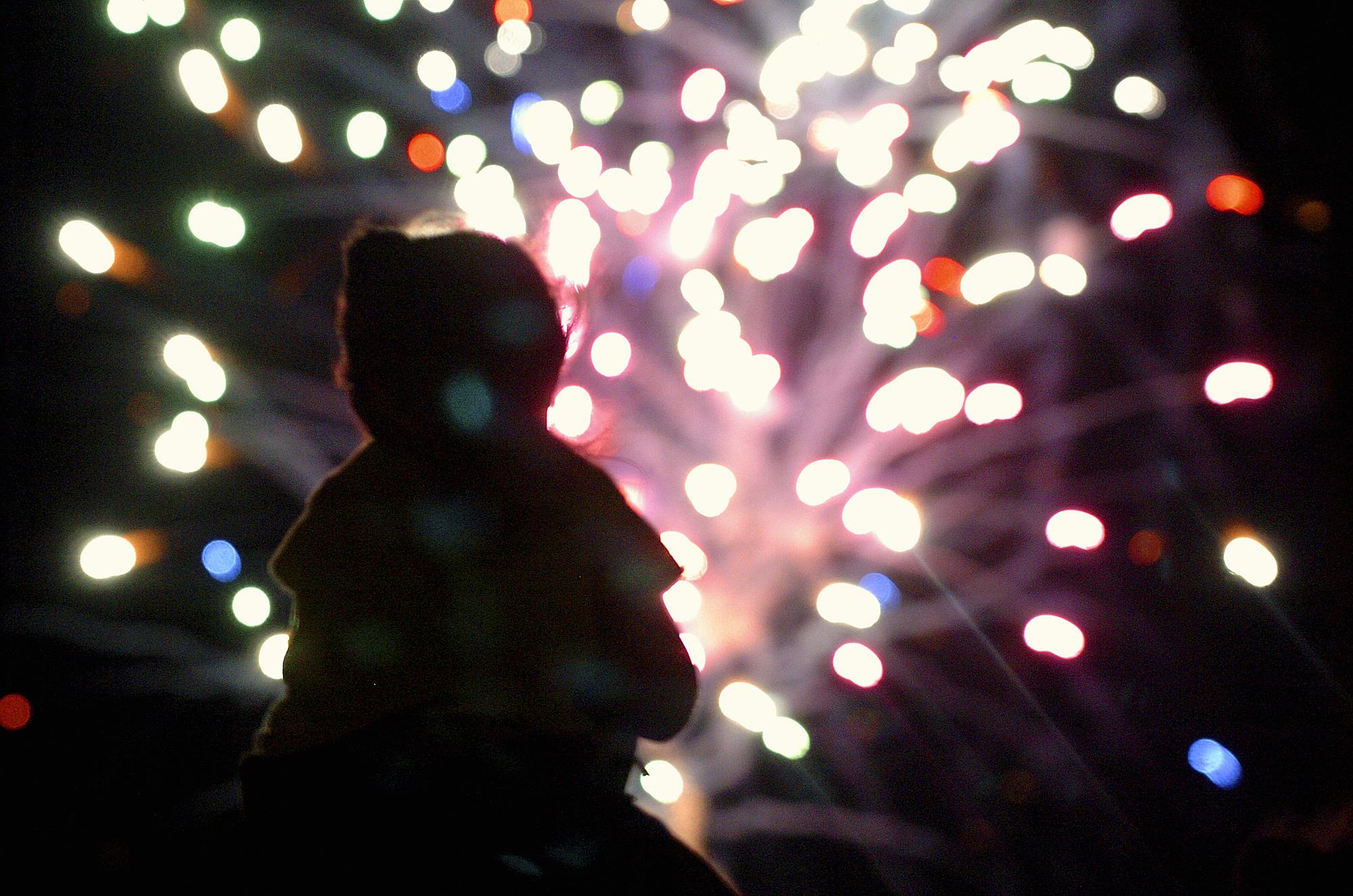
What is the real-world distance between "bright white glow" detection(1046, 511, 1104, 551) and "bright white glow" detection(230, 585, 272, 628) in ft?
6.79

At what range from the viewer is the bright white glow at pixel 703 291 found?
236 centimetres

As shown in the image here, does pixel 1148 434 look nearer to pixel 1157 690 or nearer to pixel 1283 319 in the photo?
pixel 1283 319

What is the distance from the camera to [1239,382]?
7.02 ft

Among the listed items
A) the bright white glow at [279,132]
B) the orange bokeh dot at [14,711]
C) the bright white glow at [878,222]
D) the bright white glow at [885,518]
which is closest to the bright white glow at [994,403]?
the bright white glow at [885,518]

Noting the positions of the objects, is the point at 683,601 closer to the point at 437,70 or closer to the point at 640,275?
the point at 640,275

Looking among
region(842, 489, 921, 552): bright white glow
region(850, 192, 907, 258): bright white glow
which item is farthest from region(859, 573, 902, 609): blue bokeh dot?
region(850, 192, 907, 258): bright white glow

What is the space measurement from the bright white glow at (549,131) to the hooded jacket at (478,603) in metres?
1.71

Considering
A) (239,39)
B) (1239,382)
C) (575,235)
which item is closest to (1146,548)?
(1239,382)

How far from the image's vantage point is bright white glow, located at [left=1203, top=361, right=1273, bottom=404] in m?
2.12

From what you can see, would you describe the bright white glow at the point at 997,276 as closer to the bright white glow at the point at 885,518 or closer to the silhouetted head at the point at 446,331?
the bright white glow at the point at 885,518

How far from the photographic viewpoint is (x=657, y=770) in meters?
2.18

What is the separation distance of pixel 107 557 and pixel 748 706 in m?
1.63

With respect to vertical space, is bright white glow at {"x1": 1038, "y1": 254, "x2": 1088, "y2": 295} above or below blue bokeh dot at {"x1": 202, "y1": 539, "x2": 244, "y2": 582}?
above

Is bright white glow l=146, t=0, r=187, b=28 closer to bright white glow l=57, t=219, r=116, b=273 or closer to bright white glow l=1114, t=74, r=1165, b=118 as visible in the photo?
bright white glow l=57, t=219, r=116, b=273
